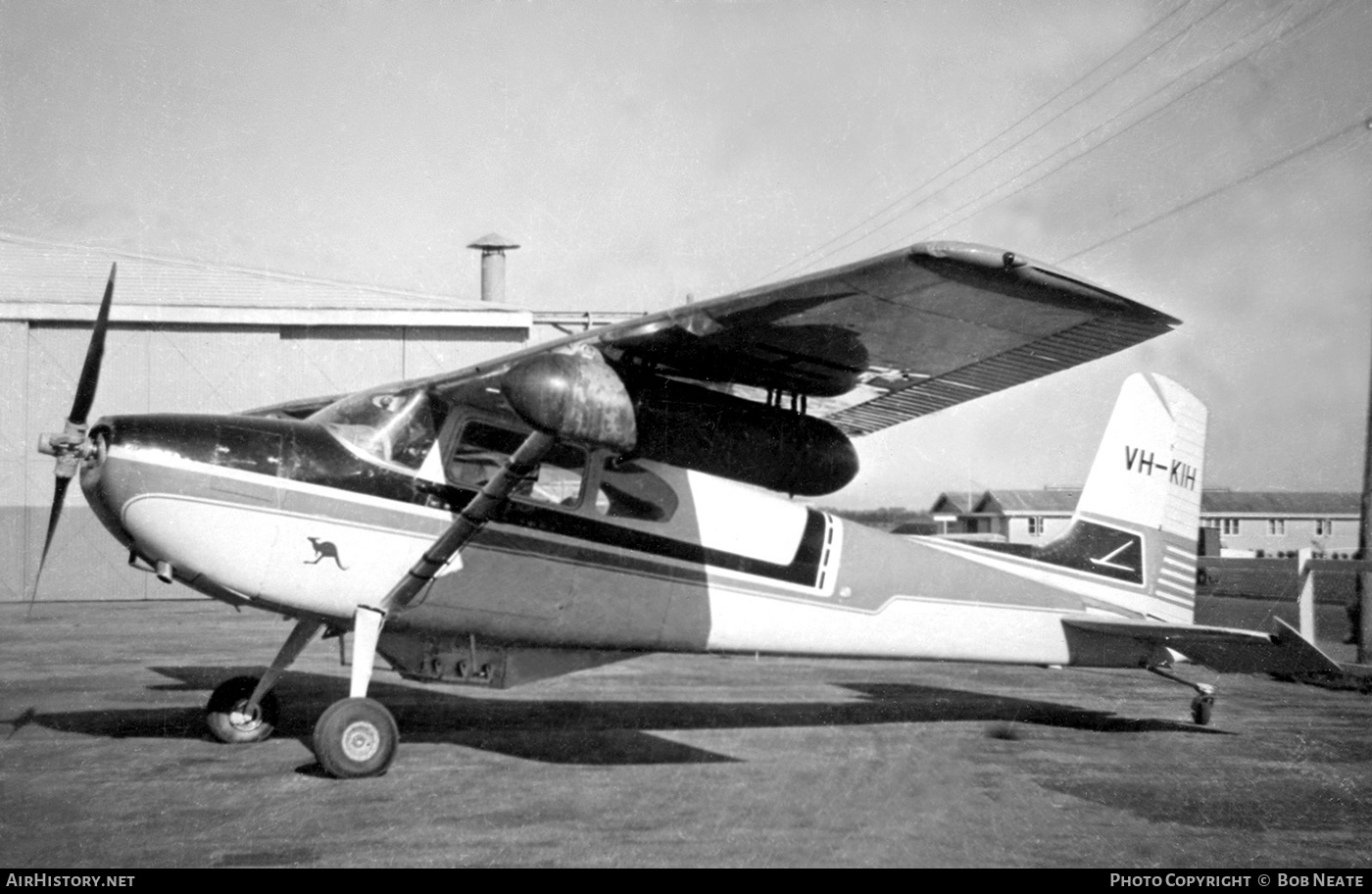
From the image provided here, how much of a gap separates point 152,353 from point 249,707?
59.4ft

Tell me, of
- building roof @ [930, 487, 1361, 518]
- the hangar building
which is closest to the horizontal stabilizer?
the hangar building

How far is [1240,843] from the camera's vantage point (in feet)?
18.6

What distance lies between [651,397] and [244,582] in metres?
2.82

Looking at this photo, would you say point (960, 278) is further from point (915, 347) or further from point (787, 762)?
point (787, 762)

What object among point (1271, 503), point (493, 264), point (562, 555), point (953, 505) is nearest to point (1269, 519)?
point (1271, 503)

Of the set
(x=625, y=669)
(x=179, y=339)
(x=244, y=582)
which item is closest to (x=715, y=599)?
(x=244, y=582)

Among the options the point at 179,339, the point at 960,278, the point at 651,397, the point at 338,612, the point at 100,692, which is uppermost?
the point at 179,339

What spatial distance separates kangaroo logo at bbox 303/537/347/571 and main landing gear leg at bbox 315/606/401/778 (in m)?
0.53

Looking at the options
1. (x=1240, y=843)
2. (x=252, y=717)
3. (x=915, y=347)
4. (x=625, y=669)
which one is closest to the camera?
(x=1240, y=843)

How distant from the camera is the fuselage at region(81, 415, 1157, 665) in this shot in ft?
21.7

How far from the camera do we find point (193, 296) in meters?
24.8

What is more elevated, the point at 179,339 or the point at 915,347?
the point at 179,339

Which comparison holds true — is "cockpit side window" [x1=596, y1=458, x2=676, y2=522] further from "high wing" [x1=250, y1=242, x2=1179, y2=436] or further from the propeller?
the propeller

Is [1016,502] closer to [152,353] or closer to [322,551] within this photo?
[152,353]
